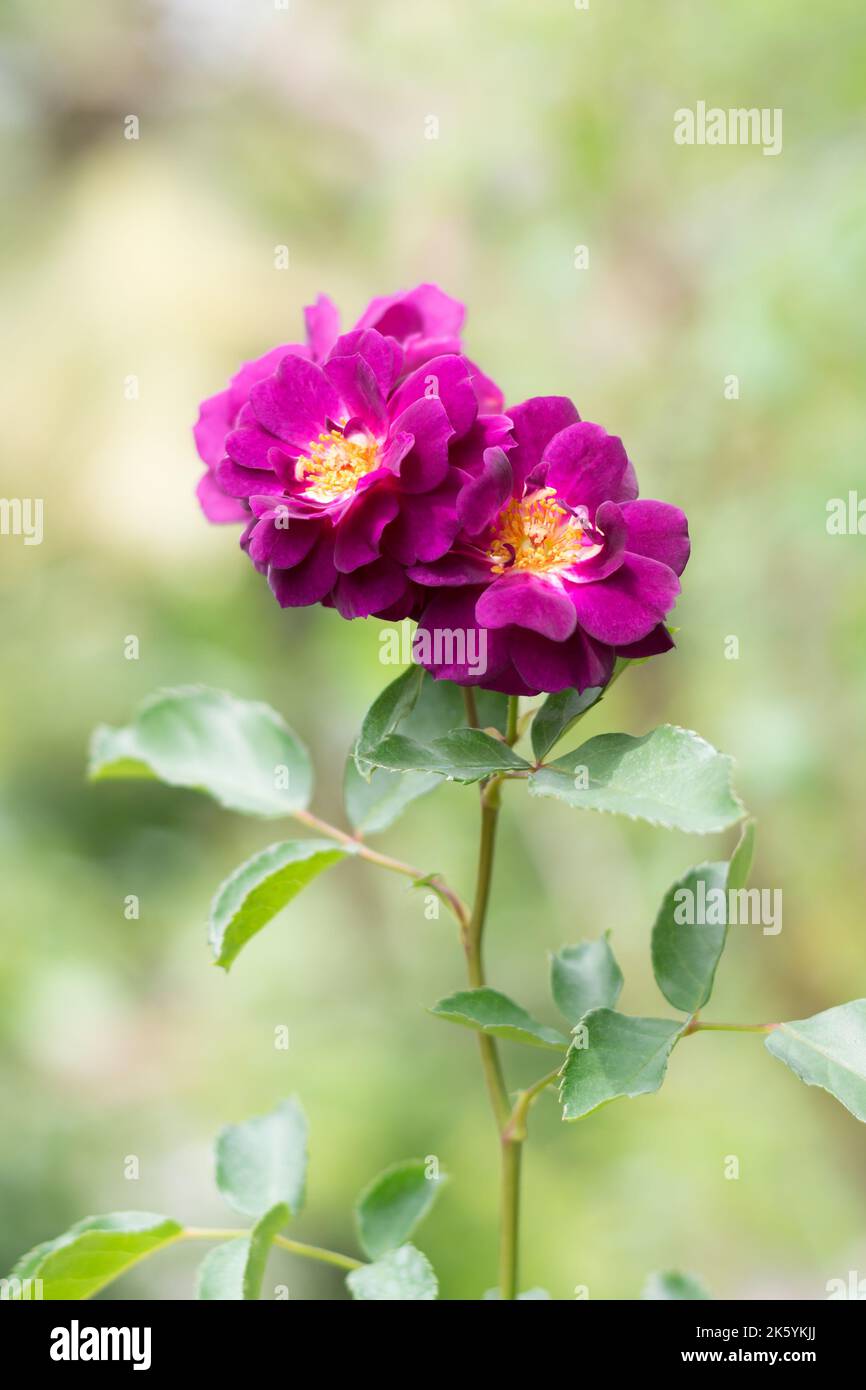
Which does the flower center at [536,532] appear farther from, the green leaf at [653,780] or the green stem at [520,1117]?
the green stem at [520,1117]

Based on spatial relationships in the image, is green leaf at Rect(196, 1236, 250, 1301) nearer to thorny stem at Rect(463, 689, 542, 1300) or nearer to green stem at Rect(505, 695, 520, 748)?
thorny stem at Rect(463, 689, 542, 1300)

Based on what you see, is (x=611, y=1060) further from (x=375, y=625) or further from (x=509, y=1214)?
(x=375, y=625)

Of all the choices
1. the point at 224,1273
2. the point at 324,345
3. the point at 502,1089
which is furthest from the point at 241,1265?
the point at 324,345

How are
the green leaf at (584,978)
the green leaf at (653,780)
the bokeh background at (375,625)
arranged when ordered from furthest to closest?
the bokeh background at (375,625) → the green leaf at (584,978) → the green leaf at (653,780)

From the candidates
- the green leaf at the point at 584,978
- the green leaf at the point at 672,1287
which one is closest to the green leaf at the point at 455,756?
the green leaf at the point at 584,978

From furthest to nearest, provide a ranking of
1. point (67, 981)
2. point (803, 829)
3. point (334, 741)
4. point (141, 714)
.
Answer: point (334, 741), point (67, 981), point (803, 829), point (141, 714)
